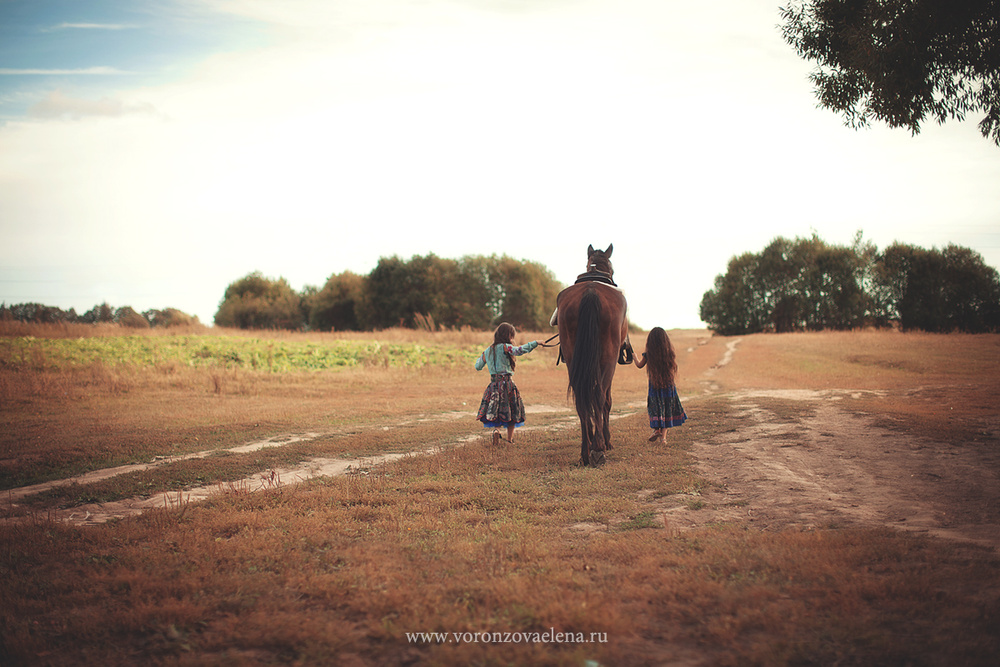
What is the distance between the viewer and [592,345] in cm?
791

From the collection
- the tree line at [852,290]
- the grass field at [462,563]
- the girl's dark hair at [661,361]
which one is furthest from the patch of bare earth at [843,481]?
the tree line at [852,290]

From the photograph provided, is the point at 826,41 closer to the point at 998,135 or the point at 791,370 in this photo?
the point at 998,135

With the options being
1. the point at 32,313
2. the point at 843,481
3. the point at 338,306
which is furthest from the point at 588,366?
the point at 338,306

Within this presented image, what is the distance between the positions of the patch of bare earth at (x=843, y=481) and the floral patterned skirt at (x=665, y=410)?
0.55 m

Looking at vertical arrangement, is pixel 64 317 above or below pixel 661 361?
above

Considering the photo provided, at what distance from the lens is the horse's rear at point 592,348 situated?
791 centimetres

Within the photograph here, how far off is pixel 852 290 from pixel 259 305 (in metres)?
62.5

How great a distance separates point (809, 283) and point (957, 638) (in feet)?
185

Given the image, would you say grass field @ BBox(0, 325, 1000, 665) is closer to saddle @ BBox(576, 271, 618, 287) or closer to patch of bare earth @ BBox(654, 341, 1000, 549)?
patch of bare earth @ BBox(654, 341, 1000, 549)

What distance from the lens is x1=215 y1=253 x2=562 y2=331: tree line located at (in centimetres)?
5831

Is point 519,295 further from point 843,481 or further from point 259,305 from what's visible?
point 843,481

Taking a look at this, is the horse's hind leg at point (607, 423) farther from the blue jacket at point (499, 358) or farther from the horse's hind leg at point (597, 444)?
the blue jacket at point (499, 358)

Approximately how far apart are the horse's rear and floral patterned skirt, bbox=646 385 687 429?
1.17 m

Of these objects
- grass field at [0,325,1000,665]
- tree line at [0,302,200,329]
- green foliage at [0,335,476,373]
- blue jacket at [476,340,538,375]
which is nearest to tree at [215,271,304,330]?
tree line at [0,302,200,329]
